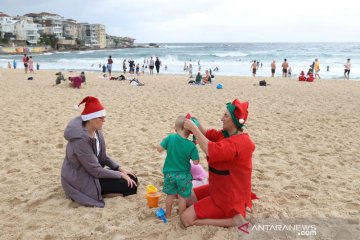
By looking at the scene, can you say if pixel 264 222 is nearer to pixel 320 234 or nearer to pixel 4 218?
pixel 320 234

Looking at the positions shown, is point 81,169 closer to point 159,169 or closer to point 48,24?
point 159,169

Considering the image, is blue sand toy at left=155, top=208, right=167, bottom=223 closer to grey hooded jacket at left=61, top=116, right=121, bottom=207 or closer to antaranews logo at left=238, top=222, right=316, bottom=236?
grey hooded jacket at left=61, top=116, right=121, bottom=207

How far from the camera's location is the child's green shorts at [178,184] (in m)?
3.18

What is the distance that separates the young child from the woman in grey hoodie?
0.74 m

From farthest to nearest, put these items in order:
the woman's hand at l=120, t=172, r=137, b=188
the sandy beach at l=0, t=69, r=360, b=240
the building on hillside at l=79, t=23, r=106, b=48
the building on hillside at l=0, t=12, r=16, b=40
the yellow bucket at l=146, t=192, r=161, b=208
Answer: the building on hillside at l=79, t=23, r=106, b=48 → the building on hillside at l=0, t=12, r=16, b=40 → the woman's hand at l=120, t=172, r=137, b=188 → the yellow bucket at l=146, t=192, r=161, b=208 → the sandy beach at l=0, t=69, r=360, b=240

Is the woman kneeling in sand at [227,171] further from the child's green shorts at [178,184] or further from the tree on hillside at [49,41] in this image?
the tree on hillside at [49,41]

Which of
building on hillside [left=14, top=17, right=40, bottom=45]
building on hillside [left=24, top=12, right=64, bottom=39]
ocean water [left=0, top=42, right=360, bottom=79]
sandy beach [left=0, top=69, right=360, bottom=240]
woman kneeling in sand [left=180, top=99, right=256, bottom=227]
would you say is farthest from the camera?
building on hillside [left=24, top=12, right=64, bottom=39]

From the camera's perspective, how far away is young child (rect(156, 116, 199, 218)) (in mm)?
3102

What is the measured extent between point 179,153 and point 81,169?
116cm

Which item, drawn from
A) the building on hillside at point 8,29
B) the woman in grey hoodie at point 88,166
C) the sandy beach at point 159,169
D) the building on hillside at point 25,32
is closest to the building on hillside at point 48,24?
the building on hillside at point 8,29

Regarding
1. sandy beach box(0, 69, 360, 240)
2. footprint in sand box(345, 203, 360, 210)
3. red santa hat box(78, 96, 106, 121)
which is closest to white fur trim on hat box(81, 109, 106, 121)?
red santa hat box(78, 96, 106, 121)

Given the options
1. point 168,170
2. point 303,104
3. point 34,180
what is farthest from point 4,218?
point 303,104

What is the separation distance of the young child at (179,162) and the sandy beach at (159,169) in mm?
328

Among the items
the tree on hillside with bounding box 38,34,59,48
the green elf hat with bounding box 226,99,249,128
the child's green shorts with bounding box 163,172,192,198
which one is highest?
the tree on hillside with bounding box 38,34,59,48
